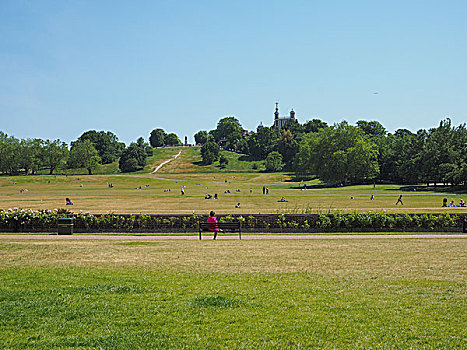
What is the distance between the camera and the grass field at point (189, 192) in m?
39.5

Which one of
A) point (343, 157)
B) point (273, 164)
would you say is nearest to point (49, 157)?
point (273, 164)

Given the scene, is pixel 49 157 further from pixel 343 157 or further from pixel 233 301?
pixel 233 301

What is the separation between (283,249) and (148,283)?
633cm

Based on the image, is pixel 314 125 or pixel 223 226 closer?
pixel 223 226

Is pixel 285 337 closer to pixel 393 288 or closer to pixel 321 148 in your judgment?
pixel 393 288

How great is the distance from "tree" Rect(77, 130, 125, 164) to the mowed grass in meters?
156

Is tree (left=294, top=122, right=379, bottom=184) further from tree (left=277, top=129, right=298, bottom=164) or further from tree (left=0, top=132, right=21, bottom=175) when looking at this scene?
tree (left=0, top=132, right=21, bottom=175)

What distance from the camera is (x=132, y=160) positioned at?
459 ft

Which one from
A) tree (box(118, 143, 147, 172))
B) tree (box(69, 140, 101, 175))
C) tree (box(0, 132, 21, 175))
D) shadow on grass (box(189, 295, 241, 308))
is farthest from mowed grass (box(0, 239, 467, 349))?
tree (box(118, 143, 147, 172))

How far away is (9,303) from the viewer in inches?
280

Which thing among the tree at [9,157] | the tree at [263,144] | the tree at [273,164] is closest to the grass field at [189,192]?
the tree at [273,164]

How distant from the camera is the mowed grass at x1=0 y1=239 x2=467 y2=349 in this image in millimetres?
5638

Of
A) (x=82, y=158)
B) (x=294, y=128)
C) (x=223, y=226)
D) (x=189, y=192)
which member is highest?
(x=294, y=128)

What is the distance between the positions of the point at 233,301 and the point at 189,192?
188 ft
